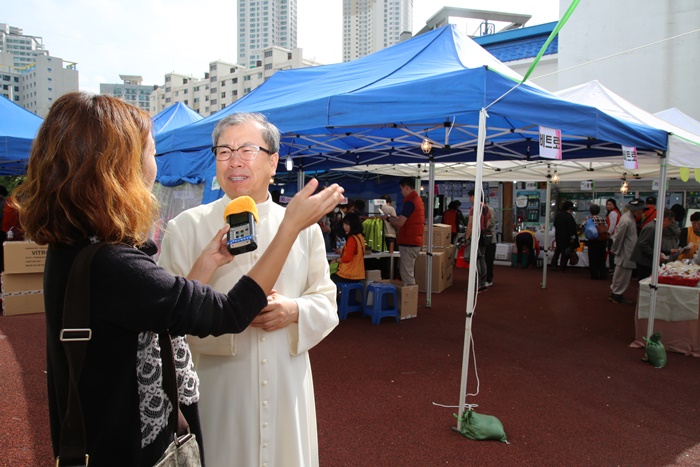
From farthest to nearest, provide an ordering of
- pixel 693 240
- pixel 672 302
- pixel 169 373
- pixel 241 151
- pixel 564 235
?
1. pixel 564 235
2. pixel 693 240
3. pixel 672 302
4. pixel 241 151
5. pixel 169 373

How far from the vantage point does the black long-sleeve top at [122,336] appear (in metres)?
0.95

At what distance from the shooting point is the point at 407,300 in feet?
21.6

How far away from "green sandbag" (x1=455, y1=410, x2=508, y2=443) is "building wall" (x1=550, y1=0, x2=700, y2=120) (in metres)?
10.2

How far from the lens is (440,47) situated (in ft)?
16.1

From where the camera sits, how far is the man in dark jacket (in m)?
11.1

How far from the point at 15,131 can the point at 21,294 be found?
238 centimetres

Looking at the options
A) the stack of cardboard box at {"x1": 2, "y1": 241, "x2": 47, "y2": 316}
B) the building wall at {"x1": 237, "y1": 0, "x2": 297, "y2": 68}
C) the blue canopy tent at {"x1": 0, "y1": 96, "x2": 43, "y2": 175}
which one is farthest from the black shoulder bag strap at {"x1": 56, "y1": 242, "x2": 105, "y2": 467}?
the building wall at {"x1": 237, "y1": 0, "x2": 297, "y2": 68}

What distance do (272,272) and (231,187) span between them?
1.81ft

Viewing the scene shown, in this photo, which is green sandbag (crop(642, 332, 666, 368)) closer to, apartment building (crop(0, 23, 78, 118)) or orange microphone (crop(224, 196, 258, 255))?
orange microphone (crop(224, 196, 258, 255))

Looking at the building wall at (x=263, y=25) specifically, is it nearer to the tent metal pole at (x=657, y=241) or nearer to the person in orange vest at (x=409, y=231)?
the person in orange vest at (x=409, y=231)

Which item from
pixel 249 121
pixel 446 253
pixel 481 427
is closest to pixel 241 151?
pixel 249 121

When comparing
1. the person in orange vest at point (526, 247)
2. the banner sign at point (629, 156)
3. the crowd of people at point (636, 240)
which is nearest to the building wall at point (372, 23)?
the person in orange vest at point (526, 247)

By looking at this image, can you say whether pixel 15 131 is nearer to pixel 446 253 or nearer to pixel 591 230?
pixel 446 253

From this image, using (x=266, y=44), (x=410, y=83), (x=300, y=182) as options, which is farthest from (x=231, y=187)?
(x=266, y=44)
